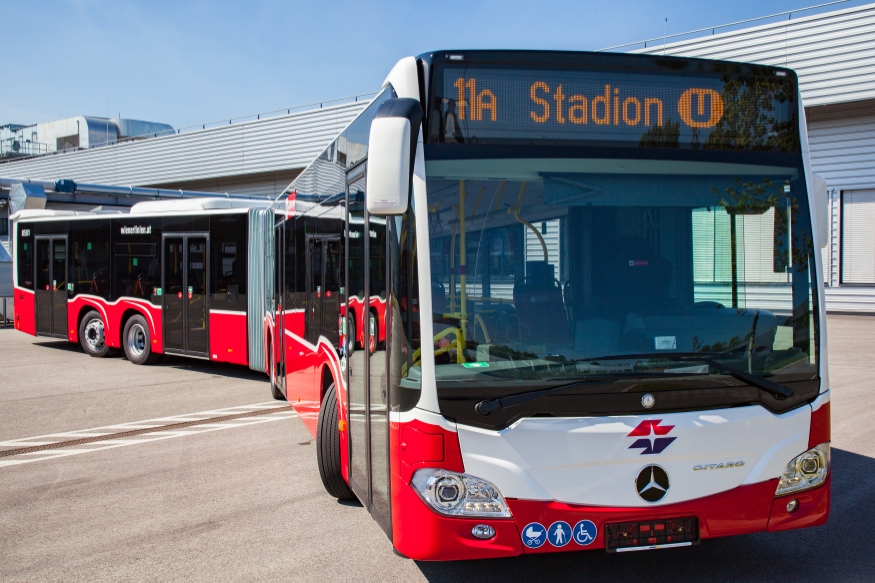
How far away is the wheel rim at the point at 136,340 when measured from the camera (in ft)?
50.8

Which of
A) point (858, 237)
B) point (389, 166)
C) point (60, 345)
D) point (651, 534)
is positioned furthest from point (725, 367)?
point (858, 237)

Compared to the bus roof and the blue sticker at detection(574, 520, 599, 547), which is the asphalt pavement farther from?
the bus roof

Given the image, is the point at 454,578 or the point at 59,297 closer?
the point at 454,578

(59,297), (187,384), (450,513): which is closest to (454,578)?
(450,513)

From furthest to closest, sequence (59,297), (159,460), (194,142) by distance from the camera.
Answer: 1. (194,142)
2. (59,297)
3. (159,460)

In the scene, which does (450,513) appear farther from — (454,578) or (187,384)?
(187,384)

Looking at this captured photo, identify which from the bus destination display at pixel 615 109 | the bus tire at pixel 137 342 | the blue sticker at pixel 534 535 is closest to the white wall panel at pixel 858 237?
the bus tire at pixel 137 342

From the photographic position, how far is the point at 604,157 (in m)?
4.03

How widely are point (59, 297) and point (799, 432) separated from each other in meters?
16.5

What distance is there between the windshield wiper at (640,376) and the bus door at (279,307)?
5.19m

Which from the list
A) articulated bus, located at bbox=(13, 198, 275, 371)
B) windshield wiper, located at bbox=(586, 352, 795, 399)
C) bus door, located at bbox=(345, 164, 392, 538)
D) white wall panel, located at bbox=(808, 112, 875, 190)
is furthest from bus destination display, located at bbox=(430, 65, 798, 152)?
white wall panel, located at bbox=(808, 112, 875, 190)

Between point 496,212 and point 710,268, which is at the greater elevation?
point 496,212

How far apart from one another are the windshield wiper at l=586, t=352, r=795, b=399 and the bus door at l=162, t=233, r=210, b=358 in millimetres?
11118

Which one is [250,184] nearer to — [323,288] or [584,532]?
[323,288]
